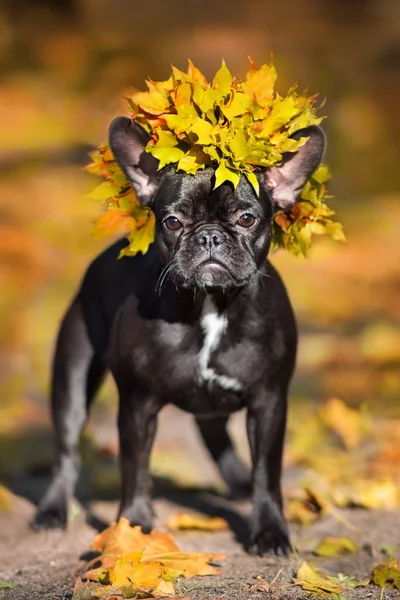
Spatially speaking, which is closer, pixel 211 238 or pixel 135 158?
pixel 211 238

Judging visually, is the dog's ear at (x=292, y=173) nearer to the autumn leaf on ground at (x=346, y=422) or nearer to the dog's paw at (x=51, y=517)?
the dog's paw at (x=51, y=517)

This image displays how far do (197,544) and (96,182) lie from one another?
43.0 ft

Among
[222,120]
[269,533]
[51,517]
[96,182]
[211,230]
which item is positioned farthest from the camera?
[96,182]

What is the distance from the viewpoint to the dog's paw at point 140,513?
5492 mm

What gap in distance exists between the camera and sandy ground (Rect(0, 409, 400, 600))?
Result: 4.77 metres

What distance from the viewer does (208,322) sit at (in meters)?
5.36

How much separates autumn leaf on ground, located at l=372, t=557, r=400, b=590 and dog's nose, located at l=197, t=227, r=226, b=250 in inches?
64.8

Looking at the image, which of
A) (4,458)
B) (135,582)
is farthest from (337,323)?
(135,582)

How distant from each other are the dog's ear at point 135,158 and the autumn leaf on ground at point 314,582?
1.94 metres

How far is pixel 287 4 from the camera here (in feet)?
87.1

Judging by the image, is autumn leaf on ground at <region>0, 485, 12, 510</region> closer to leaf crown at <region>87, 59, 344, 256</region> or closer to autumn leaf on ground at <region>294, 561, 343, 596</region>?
leaf crown at <region>87, 59, 344, 256</region>

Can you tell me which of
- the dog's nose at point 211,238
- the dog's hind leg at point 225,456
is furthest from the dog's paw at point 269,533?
the dog's nose at point 211,238

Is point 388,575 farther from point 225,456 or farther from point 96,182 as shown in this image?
point 96,182

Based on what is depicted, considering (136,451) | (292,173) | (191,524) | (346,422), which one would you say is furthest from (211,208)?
(346,422)
